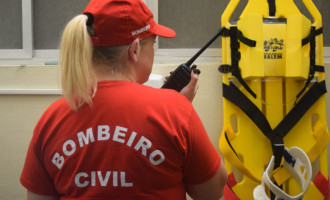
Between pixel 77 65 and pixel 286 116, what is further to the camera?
pixel 286 116

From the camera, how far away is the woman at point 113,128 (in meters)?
0.56

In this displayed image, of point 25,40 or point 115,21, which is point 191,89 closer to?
point 115,21

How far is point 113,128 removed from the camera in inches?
21.9

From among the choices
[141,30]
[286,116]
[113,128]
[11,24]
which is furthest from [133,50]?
[11,24]

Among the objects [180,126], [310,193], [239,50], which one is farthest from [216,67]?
[180,126]

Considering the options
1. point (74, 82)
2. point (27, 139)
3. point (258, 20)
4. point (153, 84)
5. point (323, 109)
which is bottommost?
point (27, 139)

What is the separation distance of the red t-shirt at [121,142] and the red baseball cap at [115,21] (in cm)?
9

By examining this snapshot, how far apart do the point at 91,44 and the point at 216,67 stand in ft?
3.51

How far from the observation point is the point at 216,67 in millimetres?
1587

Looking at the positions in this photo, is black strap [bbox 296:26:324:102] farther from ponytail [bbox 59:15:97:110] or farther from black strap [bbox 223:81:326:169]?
ponytail [bbox 59:15:97:110]

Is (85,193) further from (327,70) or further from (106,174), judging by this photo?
(327,70)

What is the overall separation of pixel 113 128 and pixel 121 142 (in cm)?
3

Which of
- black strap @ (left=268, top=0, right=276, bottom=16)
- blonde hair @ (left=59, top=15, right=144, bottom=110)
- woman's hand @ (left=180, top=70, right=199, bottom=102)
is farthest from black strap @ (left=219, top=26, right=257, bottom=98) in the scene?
blonde hair @ (left=59, top=15, right=144, bottom=110)

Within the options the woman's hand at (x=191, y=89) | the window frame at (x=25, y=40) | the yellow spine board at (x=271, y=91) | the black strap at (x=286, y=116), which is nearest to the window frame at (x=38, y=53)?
the window frame at (x=25, y=40)
